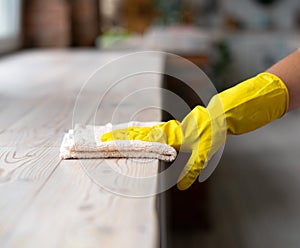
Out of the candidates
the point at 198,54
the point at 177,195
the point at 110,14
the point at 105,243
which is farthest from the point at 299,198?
the point at 110,14

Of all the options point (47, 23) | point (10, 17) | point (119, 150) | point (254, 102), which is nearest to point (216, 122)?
point (254, 102)

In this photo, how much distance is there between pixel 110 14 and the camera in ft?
20.9

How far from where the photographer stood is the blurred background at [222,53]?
2.72 metres

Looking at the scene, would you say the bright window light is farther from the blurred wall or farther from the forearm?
the forearm

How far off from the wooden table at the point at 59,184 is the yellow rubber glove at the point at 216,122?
128 millimetres

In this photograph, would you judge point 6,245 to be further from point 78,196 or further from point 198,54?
point 198,54

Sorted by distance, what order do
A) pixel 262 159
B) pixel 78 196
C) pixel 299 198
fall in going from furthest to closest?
pixel 262 159, pixel 299 198, pixel 78 196

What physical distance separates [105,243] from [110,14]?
586 cm

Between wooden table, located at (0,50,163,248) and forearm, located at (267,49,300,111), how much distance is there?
321 mm

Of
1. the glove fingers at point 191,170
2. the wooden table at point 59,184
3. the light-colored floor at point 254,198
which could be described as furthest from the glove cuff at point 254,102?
the light-colored floor at point 254,198

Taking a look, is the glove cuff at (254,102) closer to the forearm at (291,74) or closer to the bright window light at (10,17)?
the forearm at (291,74)

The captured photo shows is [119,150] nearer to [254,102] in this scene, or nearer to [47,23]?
[254,102]

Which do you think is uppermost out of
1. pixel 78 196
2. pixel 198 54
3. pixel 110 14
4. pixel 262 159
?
pixel 110 14

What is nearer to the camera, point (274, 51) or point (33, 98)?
point (33, 98)
